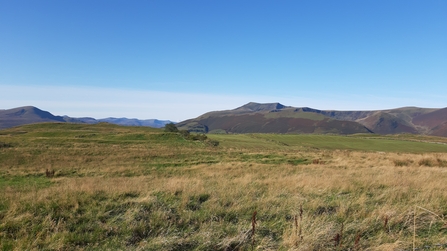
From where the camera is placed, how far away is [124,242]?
483 centimetres

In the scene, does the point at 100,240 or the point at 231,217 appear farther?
the point at 231,217

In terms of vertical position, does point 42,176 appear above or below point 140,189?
below

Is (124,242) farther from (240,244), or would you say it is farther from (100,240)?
(240,244)

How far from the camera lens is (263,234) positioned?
527cm

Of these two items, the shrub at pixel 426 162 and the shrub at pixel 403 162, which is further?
the shrub at pixel 426 162

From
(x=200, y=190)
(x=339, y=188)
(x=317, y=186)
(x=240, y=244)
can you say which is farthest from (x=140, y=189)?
(x=339, y=188)

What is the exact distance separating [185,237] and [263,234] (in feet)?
5.02

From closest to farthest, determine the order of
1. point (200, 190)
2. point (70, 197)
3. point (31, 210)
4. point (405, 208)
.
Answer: point (31, 210) < point (405, 208) < point (70, 197) < point (200, 190)

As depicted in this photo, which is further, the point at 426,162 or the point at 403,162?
the point at 426,162

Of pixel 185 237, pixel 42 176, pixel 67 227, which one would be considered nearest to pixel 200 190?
pixel 185 237

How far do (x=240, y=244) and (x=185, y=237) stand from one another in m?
1.05

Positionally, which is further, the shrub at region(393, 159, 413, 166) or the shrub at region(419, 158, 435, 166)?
the shrub at region(419, 158, 435, 166)

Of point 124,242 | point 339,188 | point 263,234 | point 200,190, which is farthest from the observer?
point 339,188

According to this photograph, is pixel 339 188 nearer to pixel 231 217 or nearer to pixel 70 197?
pixel 231 217
